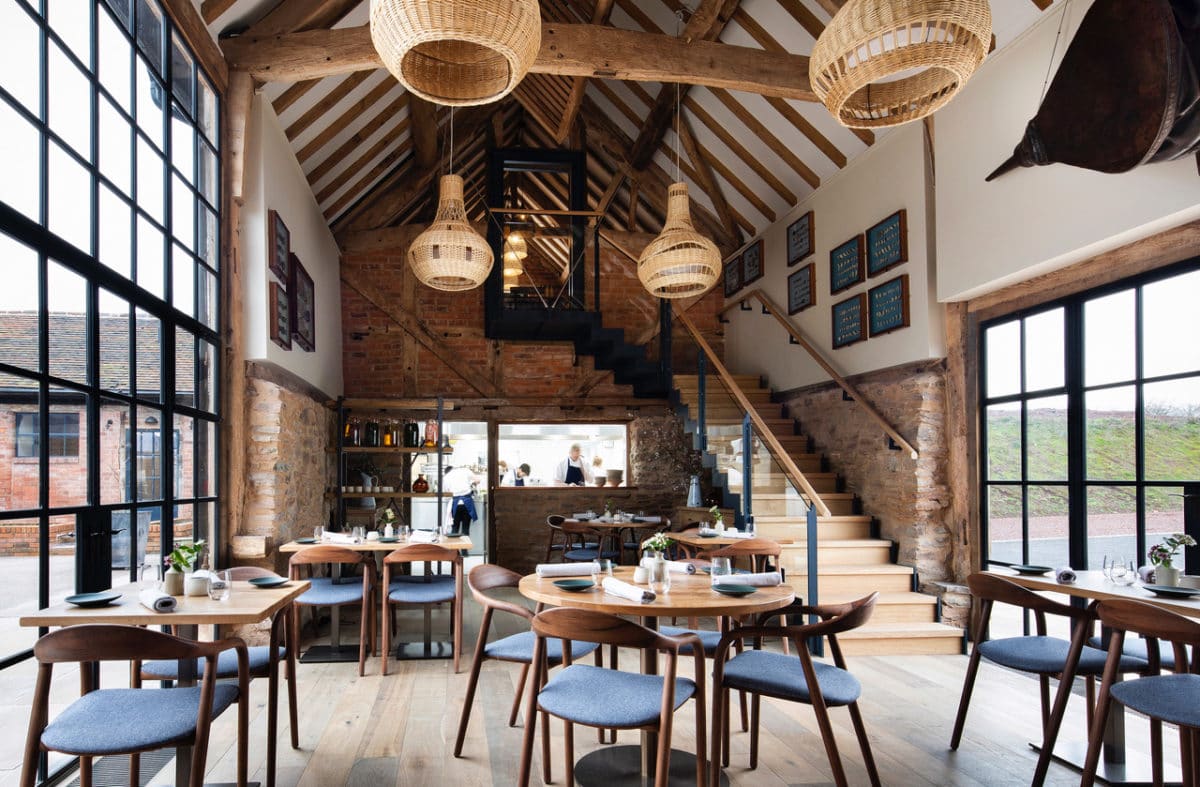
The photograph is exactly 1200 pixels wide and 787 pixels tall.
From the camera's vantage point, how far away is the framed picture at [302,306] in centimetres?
656

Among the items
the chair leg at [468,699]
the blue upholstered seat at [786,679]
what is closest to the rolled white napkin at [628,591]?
the blue upholstered seat at [786,679]

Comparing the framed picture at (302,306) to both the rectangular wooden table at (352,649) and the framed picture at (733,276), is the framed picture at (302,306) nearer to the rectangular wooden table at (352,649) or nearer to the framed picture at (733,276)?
the rectangular wooden table at (352,649)

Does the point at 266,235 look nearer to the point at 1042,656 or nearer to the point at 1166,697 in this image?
the point at 1042,656

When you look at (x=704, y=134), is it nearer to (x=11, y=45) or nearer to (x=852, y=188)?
(x=852, y=188)

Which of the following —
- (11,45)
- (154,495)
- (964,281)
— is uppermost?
(11,45)

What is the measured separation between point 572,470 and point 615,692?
725cm

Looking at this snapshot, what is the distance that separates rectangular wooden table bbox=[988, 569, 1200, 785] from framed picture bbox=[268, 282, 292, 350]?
497 centimetres

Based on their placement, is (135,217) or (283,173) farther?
(283,173)

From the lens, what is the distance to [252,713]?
4293 mm

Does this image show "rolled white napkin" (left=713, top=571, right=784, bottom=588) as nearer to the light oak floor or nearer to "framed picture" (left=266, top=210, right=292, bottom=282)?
the light oak floor

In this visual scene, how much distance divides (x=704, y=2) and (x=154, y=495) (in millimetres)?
5517

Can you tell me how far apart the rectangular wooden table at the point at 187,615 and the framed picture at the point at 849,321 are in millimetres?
5375

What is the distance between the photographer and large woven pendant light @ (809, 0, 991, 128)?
3068mm

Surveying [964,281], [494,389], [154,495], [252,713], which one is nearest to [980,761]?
[964,281]
